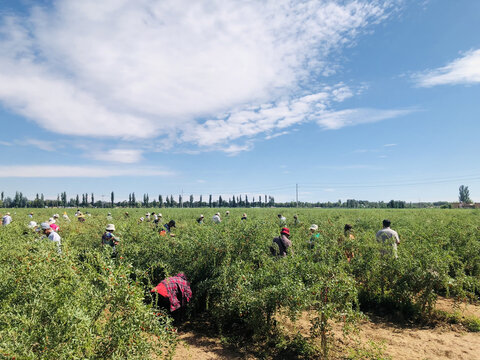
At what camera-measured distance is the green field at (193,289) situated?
286 cm

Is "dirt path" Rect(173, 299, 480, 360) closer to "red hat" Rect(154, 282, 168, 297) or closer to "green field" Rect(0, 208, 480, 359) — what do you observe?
"green field" Rect(0, 208, 480, 359)

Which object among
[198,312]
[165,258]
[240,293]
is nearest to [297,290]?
[240,293]

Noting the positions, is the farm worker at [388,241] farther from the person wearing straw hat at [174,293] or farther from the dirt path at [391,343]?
the person wearing straw hat at [174,293]

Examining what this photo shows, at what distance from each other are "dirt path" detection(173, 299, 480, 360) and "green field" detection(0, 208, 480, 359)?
365mm

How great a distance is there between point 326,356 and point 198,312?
3171 millimetres

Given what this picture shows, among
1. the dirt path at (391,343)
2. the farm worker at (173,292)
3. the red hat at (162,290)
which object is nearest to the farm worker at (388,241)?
the dirt path at (391,343)

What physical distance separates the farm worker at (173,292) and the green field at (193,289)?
236 mm

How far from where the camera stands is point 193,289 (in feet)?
20.5

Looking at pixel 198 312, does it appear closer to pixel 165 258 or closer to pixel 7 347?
pixel 165 258

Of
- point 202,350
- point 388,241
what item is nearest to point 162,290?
point 202,350

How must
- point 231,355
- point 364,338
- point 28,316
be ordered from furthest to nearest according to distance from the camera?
point 364,338, point 231,355, point 28,316

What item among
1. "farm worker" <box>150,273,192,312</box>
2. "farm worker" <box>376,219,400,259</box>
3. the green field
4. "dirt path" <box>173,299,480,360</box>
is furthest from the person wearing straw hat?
"farm worker" <box>376,219,400,259</box>

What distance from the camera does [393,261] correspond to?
646cm

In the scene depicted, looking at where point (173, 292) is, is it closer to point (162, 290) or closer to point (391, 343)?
point (162, 290)
